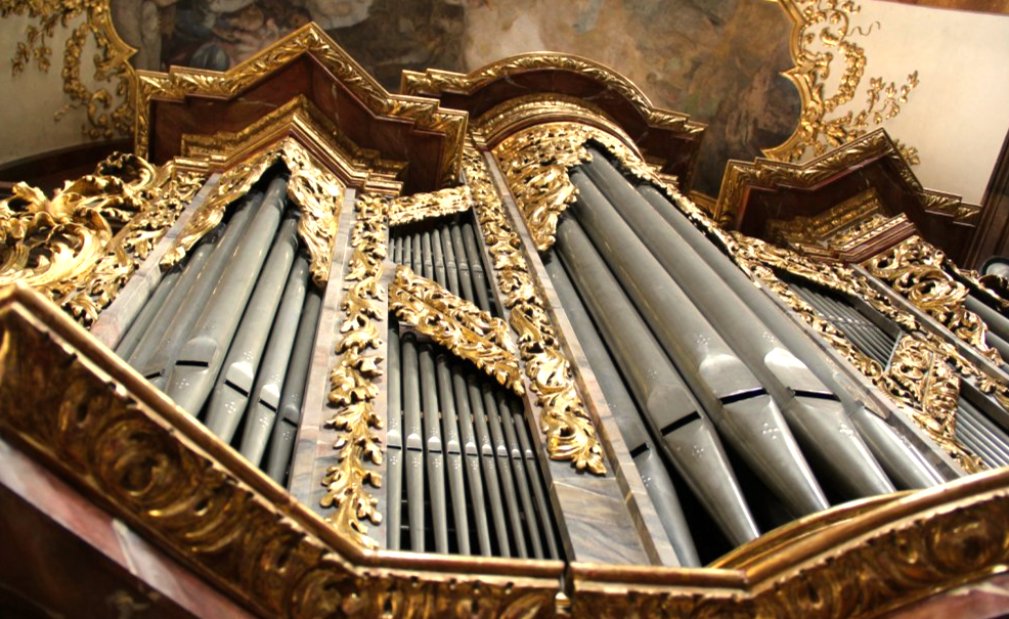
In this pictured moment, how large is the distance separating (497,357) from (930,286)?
3.38m

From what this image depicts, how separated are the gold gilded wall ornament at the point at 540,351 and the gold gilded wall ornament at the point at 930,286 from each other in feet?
7.70

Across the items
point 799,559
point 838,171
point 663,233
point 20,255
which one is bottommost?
point 799,559

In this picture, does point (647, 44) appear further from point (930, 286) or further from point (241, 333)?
point (241, 333)

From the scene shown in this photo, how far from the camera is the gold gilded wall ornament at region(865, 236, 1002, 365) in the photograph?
5.17 meters

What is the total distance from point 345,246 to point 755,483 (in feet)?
6.88

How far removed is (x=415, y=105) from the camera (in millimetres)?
5246

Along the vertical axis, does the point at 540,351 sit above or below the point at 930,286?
below

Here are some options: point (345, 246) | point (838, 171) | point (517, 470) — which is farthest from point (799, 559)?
point (838, 171)

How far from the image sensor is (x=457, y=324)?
3527 millimetres

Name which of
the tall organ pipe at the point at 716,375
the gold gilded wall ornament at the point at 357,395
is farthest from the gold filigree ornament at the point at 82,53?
the tall organ pipe at the point at 716,375

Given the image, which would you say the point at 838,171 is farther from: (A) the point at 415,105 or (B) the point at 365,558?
(B) the point at 365,558

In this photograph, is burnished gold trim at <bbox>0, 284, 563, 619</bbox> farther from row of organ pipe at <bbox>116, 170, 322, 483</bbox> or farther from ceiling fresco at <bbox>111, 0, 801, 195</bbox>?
ceiling fresco at <bbox>111, 0, 801, 195</bbox>

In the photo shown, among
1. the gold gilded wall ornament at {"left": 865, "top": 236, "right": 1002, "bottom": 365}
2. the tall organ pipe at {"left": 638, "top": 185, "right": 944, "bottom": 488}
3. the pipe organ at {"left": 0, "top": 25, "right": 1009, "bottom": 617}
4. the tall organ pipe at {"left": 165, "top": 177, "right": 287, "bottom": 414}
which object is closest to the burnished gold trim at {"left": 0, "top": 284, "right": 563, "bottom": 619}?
the pipe organ at {"left": 0, "top": 25, "right": 1009, "bottom": 617}

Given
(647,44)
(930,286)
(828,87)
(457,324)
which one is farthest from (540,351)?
(828,87)
